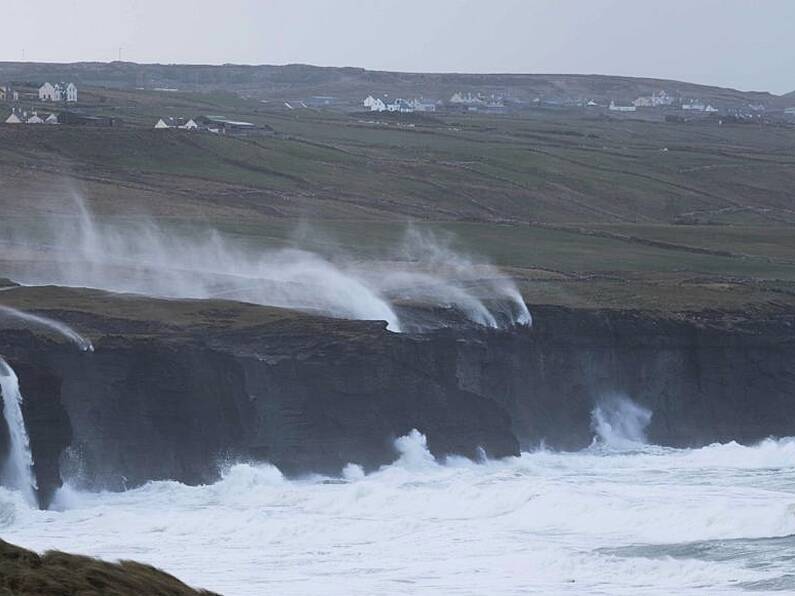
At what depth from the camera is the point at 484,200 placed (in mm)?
127750

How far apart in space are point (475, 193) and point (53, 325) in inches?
2774

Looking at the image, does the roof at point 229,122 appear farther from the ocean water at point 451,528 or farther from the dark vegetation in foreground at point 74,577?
the dark vegetation in foreground at point 74,577

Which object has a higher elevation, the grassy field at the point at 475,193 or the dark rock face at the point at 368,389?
the grassy field at the point at 475,193

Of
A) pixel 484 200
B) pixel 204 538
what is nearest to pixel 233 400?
pixel 204 538

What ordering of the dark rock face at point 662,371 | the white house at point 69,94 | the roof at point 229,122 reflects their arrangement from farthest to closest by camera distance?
1. the white house at point 69,94
2. the roof at point 229,122
3. the dark rock face at point 662,371

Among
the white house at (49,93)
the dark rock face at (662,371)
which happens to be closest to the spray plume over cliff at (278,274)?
the dark rock face at (662,371)

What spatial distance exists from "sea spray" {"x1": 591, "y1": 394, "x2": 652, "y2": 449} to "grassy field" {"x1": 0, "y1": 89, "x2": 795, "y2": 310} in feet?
15.6

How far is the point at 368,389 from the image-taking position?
63.0 meters

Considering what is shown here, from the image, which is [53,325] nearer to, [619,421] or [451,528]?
[451,528]

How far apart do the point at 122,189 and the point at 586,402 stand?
157ft

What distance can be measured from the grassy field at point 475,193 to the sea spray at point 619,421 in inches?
188

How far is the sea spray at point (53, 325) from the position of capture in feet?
193

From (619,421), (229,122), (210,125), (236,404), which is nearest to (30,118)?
(210,125)

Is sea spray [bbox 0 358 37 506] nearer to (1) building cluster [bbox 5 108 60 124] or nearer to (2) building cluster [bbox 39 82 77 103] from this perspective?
(1) building cluster [bbox 5 108 60 124]
